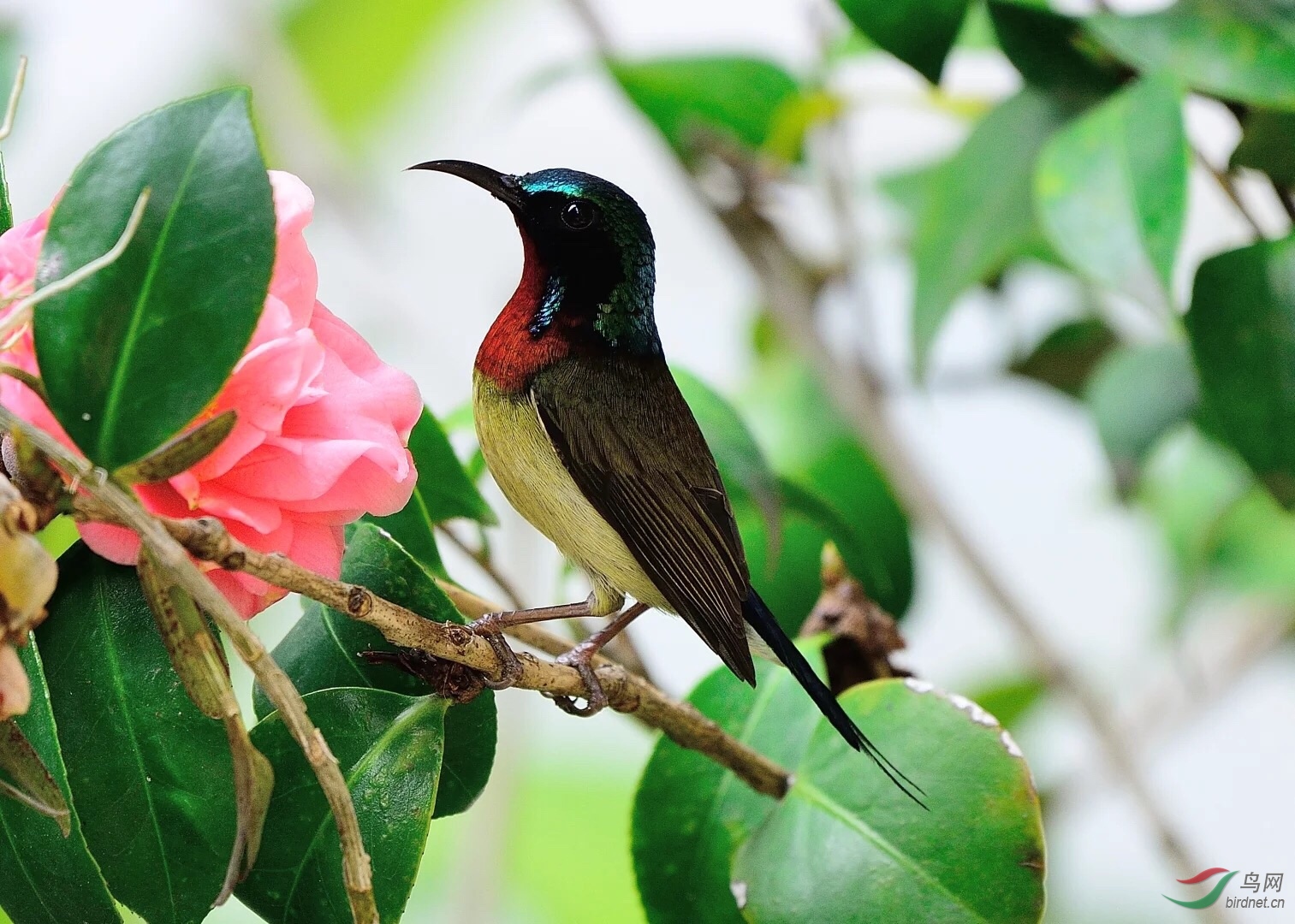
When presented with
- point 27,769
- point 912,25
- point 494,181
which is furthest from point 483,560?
point 912,25

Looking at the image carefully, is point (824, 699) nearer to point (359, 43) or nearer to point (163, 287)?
point (163, 287)

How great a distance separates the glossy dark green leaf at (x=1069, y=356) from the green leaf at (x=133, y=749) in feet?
3.86

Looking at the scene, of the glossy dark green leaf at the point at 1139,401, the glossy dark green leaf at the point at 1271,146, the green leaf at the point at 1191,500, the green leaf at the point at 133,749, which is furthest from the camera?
the green leaf at the point at 1191,500

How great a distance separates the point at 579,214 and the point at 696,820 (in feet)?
1.37

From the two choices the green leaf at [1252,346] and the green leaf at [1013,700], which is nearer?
the green leaf at [1252,346]

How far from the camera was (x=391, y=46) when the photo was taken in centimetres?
270

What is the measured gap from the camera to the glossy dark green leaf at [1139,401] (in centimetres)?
122

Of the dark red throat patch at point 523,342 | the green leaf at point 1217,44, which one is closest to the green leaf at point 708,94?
the green leaf at point 1217,44

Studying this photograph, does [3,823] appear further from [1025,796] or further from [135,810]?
[1025,796]

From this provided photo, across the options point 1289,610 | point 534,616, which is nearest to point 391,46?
point 1289,610

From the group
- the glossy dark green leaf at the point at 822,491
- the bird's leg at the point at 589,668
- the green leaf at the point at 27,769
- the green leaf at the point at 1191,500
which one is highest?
the green leaf at the point at 27,769

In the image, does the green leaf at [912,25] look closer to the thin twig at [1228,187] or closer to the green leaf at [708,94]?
the thin twig at [1228,187]

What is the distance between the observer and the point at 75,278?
485 mm

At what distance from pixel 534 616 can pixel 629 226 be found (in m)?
0.28
